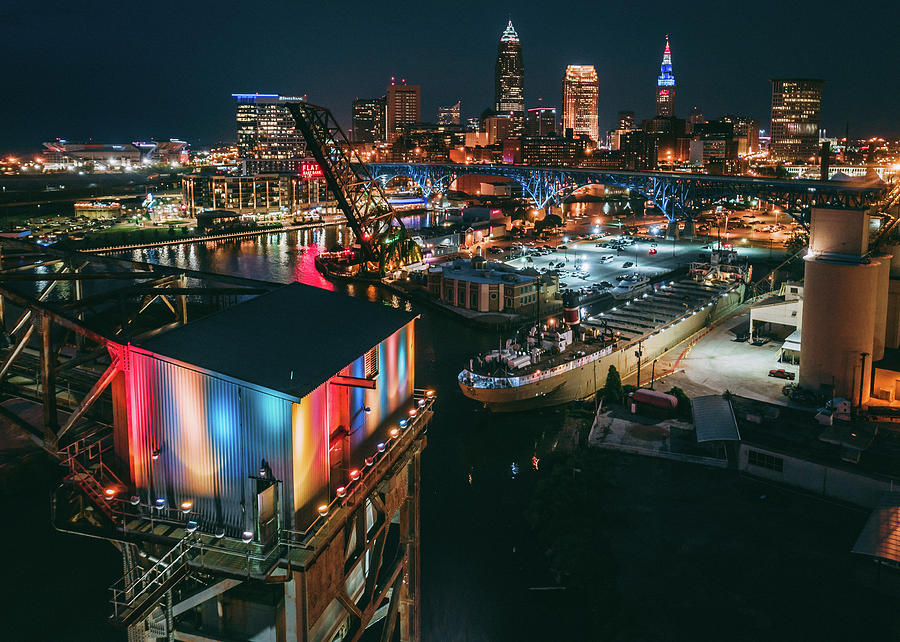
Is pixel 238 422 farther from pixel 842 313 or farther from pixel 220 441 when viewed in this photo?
pixel 842 313

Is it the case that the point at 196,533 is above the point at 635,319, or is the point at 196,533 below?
above

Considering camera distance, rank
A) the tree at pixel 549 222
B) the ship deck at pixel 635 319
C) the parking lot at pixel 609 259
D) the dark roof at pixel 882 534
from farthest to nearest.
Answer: the tree at pixel 549 222
the parking lot at pixel 609 259
the ship deck at pixel 635 319
the dark roof at pixel 882 534

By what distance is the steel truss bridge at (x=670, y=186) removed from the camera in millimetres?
28906

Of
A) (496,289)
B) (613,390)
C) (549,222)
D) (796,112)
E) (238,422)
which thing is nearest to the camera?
(238,422)

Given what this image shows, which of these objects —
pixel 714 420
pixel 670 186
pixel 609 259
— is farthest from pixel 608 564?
pixel 670 186

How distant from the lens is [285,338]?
12.6 feet

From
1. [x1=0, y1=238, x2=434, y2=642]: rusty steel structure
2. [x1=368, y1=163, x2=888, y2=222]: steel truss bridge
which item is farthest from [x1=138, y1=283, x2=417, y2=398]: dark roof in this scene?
[x1=368, y1=163, x2=888, y2=222]: steel truss bridge

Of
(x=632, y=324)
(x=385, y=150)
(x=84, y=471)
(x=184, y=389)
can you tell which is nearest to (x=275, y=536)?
(x=184, y=389)

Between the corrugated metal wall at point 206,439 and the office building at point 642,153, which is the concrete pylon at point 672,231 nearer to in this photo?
the corrugated metal wall at point 206,439

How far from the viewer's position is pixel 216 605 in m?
3.50

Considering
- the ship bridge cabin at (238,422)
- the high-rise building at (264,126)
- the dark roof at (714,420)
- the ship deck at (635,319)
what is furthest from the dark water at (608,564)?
the high-rise building at (264,126)

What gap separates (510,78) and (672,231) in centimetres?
9657

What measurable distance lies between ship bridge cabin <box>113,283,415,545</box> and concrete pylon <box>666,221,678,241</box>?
110ft

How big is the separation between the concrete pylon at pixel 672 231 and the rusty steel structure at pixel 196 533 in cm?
3261
